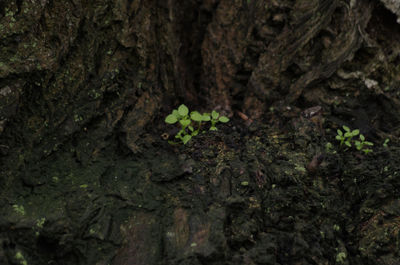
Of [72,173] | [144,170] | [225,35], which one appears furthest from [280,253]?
[225,35]

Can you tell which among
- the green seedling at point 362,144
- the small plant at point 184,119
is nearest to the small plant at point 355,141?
the green seedling at point 362,144

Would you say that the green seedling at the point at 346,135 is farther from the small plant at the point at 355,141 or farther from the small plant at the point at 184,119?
the small plant at the point at 184,119

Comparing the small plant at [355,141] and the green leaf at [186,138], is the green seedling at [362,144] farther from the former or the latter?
the green leaf at [186,138]

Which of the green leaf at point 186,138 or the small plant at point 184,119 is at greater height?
the small plant at point 184,119

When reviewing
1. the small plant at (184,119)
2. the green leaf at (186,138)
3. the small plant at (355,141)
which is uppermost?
the small plant at (355,141)

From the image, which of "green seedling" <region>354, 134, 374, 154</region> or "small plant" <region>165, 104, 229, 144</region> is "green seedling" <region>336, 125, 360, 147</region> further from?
"small plant" <region>165, 104, 229, 144</region>

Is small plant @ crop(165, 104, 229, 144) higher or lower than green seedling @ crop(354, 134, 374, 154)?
lower

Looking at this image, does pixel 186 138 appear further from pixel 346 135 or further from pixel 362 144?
pixel 362 144

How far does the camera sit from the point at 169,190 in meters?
1.94

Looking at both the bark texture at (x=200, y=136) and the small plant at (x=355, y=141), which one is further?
the small plant at (x=355, y=141)

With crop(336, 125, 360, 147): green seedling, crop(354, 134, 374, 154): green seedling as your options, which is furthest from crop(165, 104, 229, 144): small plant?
crop(354, 134, 374, 154): green seedling

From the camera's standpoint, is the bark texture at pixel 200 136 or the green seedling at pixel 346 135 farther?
the green seedling at pixel 346 135

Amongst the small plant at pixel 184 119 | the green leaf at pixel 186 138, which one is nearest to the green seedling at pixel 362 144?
the small plant at pixel 184 119

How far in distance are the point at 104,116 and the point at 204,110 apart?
104 centimetres
